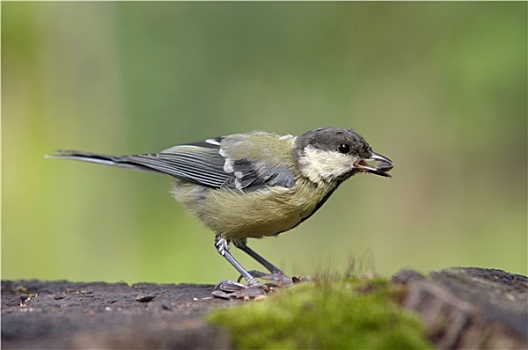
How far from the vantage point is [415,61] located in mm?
8039

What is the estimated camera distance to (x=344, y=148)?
13.4 ft

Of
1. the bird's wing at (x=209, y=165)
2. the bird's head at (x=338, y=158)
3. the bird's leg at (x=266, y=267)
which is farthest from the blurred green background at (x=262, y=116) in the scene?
the bird's head at (x=338, y=158)

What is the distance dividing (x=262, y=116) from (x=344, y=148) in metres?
4.06

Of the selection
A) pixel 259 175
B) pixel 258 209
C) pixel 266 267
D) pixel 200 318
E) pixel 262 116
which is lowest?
pixel 266 267

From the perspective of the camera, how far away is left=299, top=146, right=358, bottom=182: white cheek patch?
4090mm

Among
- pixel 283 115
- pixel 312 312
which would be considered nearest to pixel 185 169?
pixel 312 312

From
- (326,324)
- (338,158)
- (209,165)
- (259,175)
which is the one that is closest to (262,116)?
(209,165)

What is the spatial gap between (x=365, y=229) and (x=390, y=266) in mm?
632

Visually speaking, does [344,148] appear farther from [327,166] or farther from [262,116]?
[262,116]

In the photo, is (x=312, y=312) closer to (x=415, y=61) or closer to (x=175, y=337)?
(x=175, y=337)

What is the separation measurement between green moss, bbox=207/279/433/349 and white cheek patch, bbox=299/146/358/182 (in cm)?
206

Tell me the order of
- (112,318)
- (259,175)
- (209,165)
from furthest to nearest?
(209,165)
(259,175)
(112,318)

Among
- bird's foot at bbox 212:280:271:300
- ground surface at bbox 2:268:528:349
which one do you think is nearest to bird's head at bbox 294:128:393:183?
bird's foot at bbox 212:280:271:300

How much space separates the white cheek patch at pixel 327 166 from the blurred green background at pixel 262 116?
7.24ft
